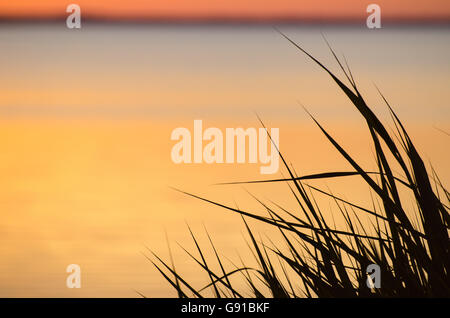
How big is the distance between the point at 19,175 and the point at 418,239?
436 centimetres

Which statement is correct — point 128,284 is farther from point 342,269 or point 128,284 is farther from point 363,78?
point 363,78

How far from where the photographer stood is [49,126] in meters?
5.77

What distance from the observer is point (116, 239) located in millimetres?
3844

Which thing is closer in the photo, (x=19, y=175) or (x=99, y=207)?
(x=99, y=207)

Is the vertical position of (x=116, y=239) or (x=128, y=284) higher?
(x=116, y=239)

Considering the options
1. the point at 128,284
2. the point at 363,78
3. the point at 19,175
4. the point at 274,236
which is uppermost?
the point at 363,78

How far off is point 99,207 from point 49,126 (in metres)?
1.62

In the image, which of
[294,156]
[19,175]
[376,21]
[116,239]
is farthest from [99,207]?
[376,21]

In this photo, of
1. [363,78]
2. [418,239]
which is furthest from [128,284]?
[363,78]

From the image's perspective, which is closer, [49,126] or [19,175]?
[19,175]
